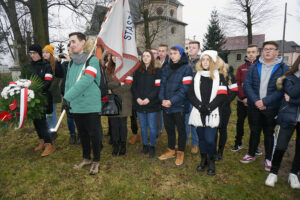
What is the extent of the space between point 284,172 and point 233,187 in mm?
1204

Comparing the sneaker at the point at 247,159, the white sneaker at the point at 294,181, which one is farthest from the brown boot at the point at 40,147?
the white sneaker at the point at 294,181

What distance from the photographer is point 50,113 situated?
4523mm

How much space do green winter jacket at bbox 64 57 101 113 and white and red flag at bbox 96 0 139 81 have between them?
20.8 inches

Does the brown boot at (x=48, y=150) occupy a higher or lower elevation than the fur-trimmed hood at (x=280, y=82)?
lower

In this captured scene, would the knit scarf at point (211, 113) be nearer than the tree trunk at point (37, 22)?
Yes

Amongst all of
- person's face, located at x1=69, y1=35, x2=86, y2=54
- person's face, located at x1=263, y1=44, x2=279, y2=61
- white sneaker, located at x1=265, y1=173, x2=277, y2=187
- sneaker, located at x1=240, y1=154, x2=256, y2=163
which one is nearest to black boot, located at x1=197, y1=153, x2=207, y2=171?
sneaker, located at x1=240, y1=154, x2=256, y2=163

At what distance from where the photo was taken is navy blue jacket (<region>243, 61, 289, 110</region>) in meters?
3.20

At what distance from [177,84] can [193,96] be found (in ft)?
1.37

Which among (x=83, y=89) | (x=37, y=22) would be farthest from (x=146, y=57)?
(x=37, y=22)

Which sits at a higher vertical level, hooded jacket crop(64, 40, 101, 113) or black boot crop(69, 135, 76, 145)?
hooded jacket crop(64, 40, 101, 113)

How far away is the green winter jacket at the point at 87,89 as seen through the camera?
9.79 feet

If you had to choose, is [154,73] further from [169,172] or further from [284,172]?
[284,172]

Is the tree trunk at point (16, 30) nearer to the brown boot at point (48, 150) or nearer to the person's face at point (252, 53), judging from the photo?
the brown boot at point (48, 150)

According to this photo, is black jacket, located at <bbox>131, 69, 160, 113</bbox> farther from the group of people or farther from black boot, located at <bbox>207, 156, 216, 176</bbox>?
black boot, located at <bbox>207, 156, 216, 176</bbox>
